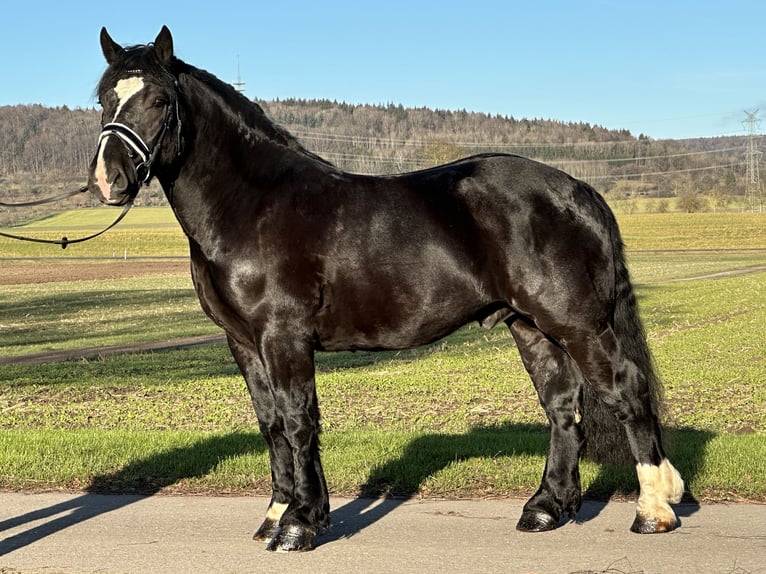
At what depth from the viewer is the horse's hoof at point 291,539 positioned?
5535 mm

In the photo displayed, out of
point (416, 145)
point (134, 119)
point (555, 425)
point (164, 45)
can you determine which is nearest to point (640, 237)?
point (416, 145)

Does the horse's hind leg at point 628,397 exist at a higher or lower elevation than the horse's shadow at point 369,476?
higher

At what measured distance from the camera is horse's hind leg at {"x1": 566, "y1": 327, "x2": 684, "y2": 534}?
5926 mm

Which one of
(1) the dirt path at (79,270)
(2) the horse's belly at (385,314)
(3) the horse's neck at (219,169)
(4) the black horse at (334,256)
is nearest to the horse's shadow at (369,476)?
(4) the black horse at (334,256)

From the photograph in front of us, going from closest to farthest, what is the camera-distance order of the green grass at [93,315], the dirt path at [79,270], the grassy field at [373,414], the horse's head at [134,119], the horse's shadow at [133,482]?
the horse's head at [134,119], the horse's shadow at [133,482], the grassy field at [373,414], the green grass at [93,315], the dirt path at [79,270]

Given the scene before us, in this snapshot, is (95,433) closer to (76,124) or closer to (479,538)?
(479,538)

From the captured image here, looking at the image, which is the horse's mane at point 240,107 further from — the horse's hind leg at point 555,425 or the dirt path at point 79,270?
the dirt path at point 79,270

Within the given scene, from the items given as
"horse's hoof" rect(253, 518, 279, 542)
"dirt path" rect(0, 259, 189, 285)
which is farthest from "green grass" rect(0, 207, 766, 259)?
"horse's hoof" rect(253, 518, 279, 542)

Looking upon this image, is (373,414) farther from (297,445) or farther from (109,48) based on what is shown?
(109,48)

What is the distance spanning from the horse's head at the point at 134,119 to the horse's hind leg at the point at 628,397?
2.89 metres

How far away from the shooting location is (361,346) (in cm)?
596

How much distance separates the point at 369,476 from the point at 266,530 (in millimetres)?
1578

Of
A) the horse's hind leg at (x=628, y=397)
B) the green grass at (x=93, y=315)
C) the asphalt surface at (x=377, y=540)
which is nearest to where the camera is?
the asphalt surface at (x=377, y=540)

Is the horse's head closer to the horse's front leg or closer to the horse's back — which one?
the horse's back
